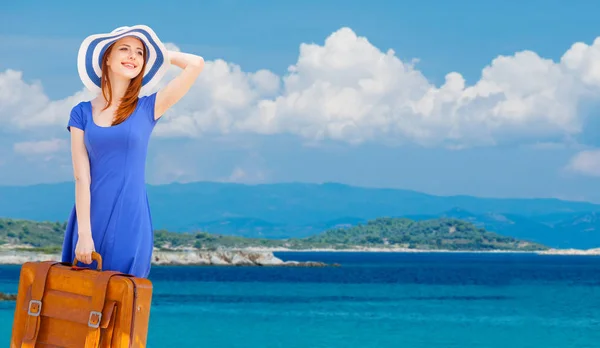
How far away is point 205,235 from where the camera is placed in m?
148

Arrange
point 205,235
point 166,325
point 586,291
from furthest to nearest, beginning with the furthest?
point 205,235 → point 586,291 → point 166,325

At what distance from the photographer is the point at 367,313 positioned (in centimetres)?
4681

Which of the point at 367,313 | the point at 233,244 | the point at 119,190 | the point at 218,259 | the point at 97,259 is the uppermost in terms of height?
the point at 233,244

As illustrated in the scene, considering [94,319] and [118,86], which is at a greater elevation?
[118,86]

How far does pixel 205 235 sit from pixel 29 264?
473ft

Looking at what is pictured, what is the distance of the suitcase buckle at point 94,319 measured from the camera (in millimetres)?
4363

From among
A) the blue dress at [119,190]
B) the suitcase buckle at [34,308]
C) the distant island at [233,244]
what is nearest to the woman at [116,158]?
the blue dress at [119,190]

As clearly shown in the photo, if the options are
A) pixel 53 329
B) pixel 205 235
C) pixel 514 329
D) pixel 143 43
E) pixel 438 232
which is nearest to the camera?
pixel 53 329

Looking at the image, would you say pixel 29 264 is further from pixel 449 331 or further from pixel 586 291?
pixel 586 291

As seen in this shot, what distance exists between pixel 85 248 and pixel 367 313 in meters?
42.7

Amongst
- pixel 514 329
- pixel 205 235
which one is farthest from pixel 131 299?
pixel 205 235

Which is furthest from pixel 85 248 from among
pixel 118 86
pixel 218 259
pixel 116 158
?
pixel 218 259

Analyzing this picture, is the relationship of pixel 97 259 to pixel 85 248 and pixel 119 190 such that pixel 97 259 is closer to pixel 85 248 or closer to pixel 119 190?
pixel 85 248

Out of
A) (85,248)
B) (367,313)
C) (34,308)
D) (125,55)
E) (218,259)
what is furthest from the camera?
(218,259)
